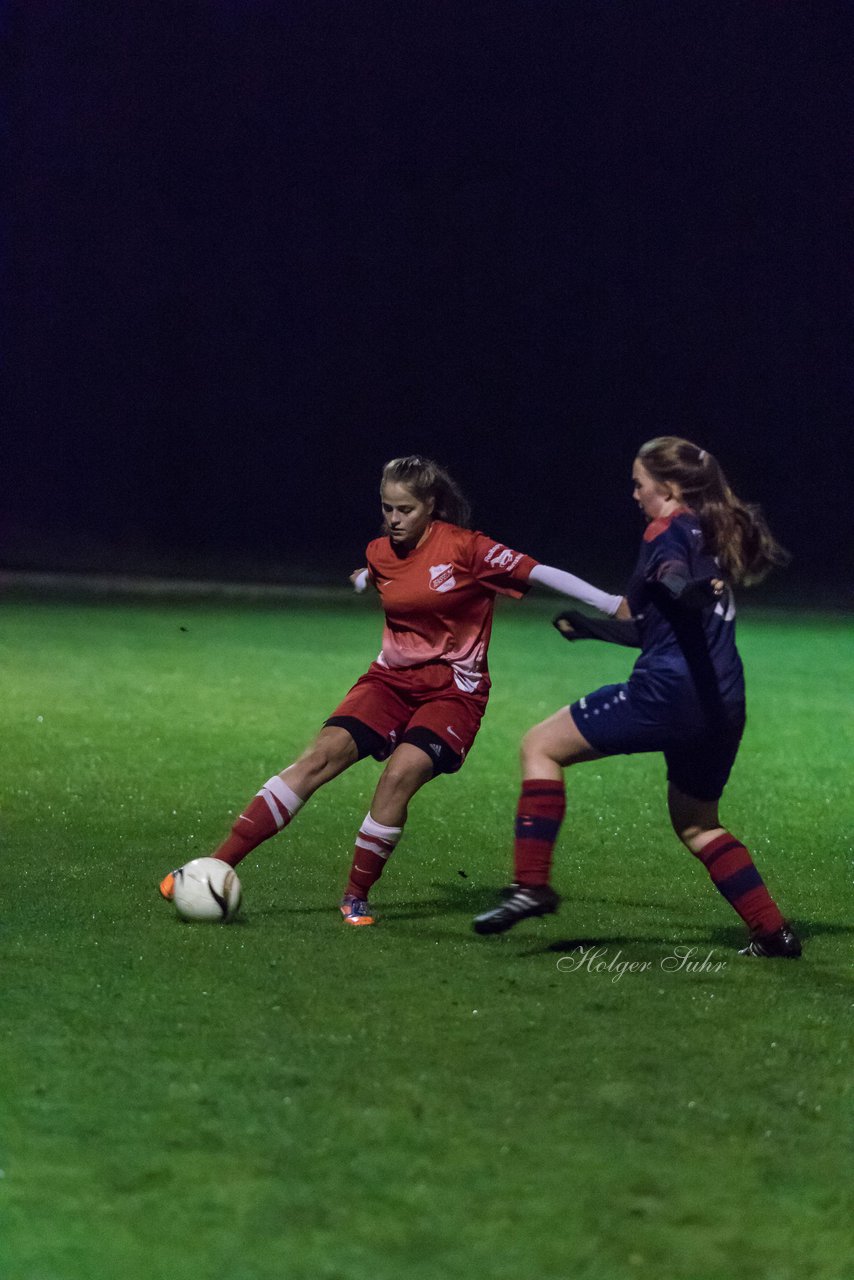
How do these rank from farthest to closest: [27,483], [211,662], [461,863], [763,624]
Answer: [27,483], [763,624], [211,662], [461,863]

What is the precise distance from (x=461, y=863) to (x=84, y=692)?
4.93 metres

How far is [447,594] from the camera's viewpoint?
5641 millimetres

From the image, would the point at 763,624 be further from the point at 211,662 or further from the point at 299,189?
the point at 299,189

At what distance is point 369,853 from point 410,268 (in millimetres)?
18073

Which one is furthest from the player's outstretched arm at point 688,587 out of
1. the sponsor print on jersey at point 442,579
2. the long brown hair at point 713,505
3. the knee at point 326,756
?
the knee at point 326,756

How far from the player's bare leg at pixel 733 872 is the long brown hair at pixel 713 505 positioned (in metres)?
0.74

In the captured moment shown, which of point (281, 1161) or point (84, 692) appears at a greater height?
point (281, 1161)

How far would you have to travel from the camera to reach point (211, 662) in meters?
13.1

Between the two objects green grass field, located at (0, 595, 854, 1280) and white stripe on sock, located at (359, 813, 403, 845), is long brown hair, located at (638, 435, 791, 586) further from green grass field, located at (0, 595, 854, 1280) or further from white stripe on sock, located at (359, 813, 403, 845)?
white stripe on sock, located at (359, 813, 403, 845)

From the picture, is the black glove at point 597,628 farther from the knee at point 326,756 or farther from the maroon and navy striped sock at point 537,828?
the knee at point 326,756

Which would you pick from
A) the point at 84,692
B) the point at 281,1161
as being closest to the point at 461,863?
the point at 281,1161

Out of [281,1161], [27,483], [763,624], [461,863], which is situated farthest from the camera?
[27,483]

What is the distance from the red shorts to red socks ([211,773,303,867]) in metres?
0.28

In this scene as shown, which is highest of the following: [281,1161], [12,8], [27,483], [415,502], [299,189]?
[12,8]
